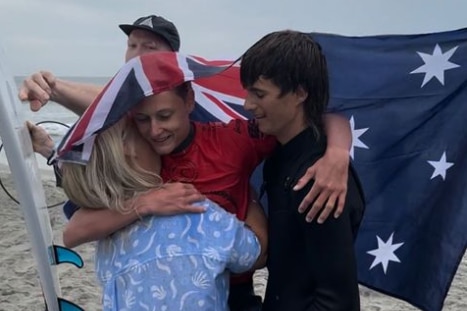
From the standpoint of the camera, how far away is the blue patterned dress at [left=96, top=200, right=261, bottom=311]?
2014mm

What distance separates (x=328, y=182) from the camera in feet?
6.50

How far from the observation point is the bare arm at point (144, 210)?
2076 millimetres

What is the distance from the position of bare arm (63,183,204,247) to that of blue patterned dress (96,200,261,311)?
0.03 meters

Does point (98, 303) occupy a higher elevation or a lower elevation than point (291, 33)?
lower

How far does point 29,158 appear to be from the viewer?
2.62 metres

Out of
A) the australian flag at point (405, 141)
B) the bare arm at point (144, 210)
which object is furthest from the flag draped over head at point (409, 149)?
the bare arm at point (144, 210)

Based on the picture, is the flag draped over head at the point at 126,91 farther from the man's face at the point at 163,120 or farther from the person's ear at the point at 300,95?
the person's ear at the point at 300,95

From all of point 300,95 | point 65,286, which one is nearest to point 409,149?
point 300,95

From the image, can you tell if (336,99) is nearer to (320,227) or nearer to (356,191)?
(356,191)

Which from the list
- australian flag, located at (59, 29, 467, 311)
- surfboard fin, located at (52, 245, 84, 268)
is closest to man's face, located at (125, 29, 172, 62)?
australian flag, located at (59, 29, 467, 311)

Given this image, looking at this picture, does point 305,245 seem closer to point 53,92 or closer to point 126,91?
point 126,91

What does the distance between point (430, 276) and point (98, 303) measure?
400cm

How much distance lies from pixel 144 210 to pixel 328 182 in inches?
22.2

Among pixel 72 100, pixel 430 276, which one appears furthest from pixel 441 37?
pixel 72 100
